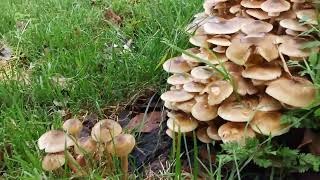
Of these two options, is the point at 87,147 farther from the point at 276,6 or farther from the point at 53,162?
the point at 276,6

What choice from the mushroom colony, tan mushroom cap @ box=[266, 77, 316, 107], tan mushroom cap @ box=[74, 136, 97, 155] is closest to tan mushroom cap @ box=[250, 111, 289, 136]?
the mushroom colony

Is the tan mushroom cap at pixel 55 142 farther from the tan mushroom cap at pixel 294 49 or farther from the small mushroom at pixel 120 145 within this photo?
the tan mushroom cap at pixel 294 49

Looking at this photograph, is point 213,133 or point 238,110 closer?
point 238,110

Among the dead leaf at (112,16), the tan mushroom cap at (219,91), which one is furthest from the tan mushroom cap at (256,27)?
the dead leaf at (112,16)

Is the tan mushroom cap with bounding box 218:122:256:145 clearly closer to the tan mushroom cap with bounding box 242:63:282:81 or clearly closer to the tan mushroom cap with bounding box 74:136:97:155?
the tan mushroom cap with bounding box 242:63:282:81

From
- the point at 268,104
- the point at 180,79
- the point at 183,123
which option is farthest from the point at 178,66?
the point at 268,104

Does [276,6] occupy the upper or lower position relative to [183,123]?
upper
